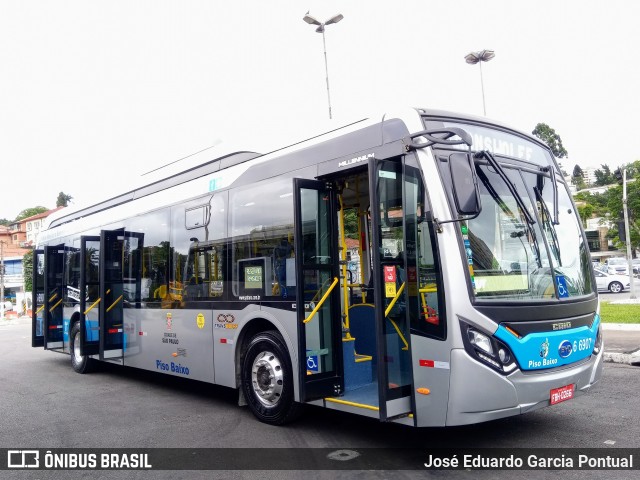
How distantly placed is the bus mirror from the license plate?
185cm

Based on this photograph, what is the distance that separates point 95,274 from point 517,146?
323 inches

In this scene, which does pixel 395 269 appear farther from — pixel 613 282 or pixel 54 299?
pixel 613 282

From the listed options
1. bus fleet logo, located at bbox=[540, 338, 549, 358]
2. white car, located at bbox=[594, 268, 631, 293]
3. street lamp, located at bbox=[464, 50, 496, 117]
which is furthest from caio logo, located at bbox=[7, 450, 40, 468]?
white car, located at bbox=[594, 268, 631, 293]

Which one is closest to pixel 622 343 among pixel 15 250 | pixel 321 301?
pixel 321 301

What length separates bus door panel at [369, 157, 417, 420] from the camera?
5.11 metres

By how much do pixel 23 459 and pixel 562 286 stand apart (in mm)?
5731

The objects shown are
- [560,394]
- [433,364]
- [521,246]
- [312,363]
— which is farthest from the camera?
[312,363]

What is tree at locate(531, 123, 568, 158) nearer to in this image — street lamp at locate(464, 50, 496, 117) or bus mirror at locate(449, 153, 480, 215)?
street lamp at locate(464, 50, 496, 117)

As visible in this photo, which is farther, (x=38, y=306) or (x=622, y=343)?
(x=38, y=306)

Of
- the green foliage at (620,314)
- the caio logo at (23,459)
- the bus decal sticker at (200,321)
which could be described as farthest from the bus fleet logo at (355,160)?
the green foliage at (620,314)

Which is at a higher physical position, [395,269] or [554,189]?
[554,189]

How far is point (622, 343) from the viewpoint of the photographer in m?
11.2

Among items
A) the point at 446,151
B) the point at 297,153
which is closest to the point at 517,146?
the point at 446,151

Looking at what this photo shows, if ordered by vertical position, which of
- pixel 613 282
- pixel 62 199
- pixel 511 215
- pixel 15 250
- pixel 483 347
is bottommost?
pixel 613 282
